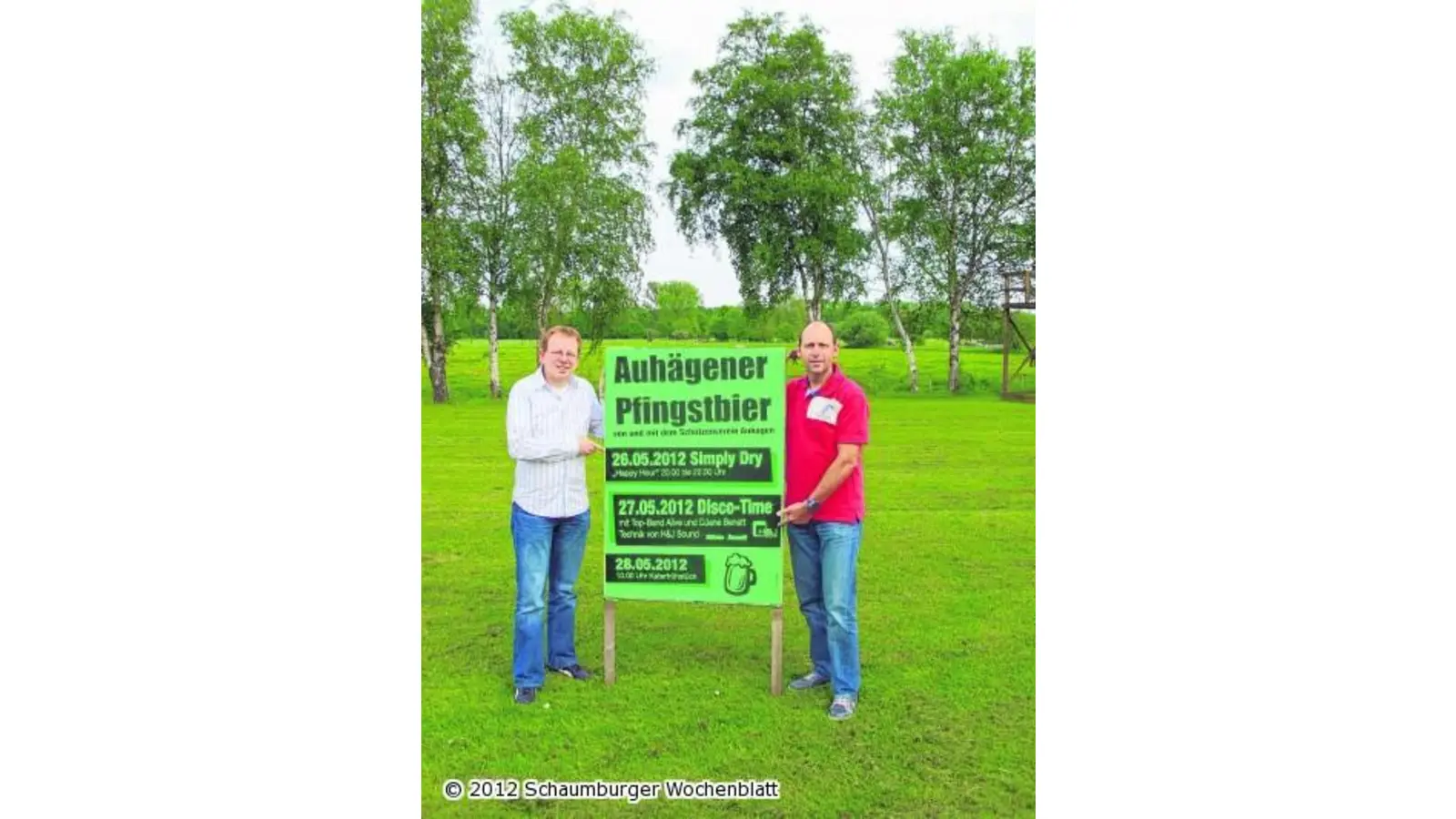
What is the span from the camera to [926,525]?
244 inches

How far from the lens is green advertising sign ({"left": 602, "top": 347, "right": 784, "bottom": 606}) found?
4.70 m

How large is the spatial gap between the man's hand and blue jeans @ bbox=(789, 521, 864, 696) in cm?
5

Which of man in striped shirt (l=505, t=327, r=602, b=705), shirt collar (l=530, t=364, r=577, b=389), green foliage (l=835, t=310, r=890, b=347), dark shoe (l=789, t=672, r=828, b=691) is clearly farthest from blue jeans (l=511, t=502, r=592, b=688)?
green foliage (l=835, t=310, r=890, b=347)

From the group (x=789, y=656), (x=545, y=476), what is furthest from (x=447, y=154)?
(x=789, y=656)

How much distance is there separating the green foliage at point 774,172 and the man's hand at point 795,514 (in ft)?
4.11

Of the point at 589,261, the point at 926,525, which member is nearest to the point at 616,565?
the point at 589,261

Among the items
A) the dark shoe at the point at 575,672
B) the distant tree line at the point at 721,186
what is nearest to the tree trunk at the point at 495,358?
the distant tree line at the point at 721,186

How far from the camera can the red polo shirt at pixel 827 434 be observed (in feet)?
14.8

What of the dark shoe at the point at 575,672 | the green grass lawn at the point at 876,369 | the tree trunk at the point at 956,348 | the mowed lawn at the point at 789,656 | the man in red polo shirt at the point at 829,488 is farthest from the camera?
the tree trunk at the point at 956,348

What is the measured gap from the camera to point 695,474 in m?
4.77

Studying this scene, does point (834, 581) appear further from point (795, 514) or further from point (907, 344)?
point (907, 344)

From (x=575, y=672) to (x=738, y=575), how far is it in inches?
37.1

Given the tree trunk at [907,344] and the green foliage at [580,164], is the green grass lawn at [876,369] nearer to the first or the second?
the tree trunk at [907,344]

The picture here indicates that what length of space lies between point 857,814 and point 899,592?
157cm
